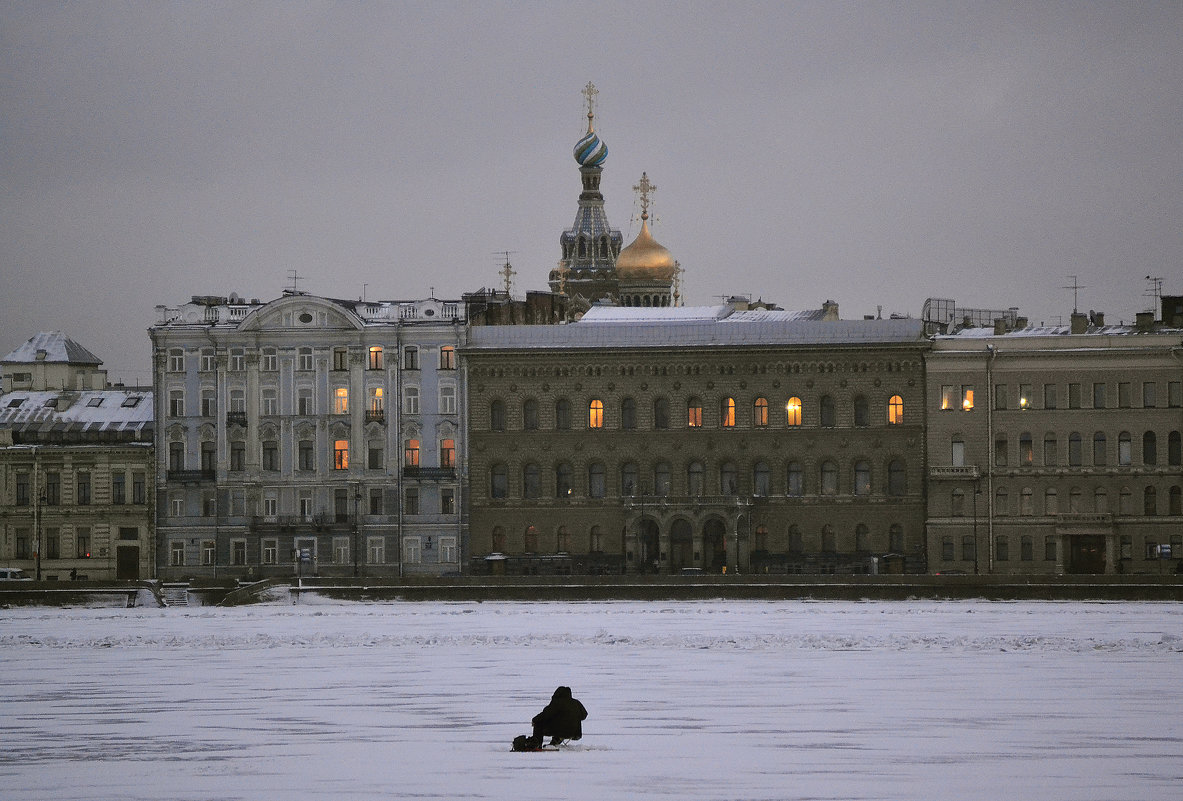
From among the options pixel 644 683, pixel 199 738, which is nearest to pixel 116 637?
pixel 644 683

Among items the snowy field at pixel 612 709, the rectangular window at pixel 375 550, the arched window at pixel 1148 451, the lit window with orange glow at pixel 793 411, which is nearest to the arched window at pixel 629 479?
the lit window with orange glow at pixel 793 411

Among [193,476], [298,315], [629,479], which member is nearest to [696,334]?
[629,479]

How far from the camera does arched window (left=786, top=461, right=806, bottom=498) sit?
78.1 metres

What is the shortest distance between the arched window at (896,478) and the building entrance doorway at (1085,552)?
554 cm

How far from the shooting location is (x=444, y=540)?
79.2 metres

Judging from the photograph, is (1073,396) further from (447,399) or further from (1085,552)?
(447,399)

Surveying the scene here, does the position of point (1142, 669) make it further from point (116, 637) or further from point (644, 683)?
point (116, 637)

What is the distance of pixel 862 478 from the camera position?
7769 centimetres

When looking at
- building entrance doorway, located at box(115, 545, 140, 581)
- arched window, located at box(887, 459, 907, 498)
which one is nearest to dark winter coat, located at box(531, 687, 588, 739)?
arched window, located at box(887, 459, 907, 498)

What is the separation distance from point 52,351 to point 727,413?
84.8ft

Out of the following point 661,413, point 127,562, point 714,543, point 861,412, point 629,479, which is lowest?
point 127,562

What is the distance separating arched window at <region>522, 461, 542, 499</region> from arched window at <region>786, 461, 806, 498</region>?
815 cm

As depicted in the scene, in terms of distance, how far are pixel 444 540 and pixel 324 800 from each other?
52047 millimetres

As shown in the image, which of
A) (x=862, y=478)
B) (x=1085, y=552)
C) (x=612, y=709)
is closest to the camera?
(x=612, y=709)
